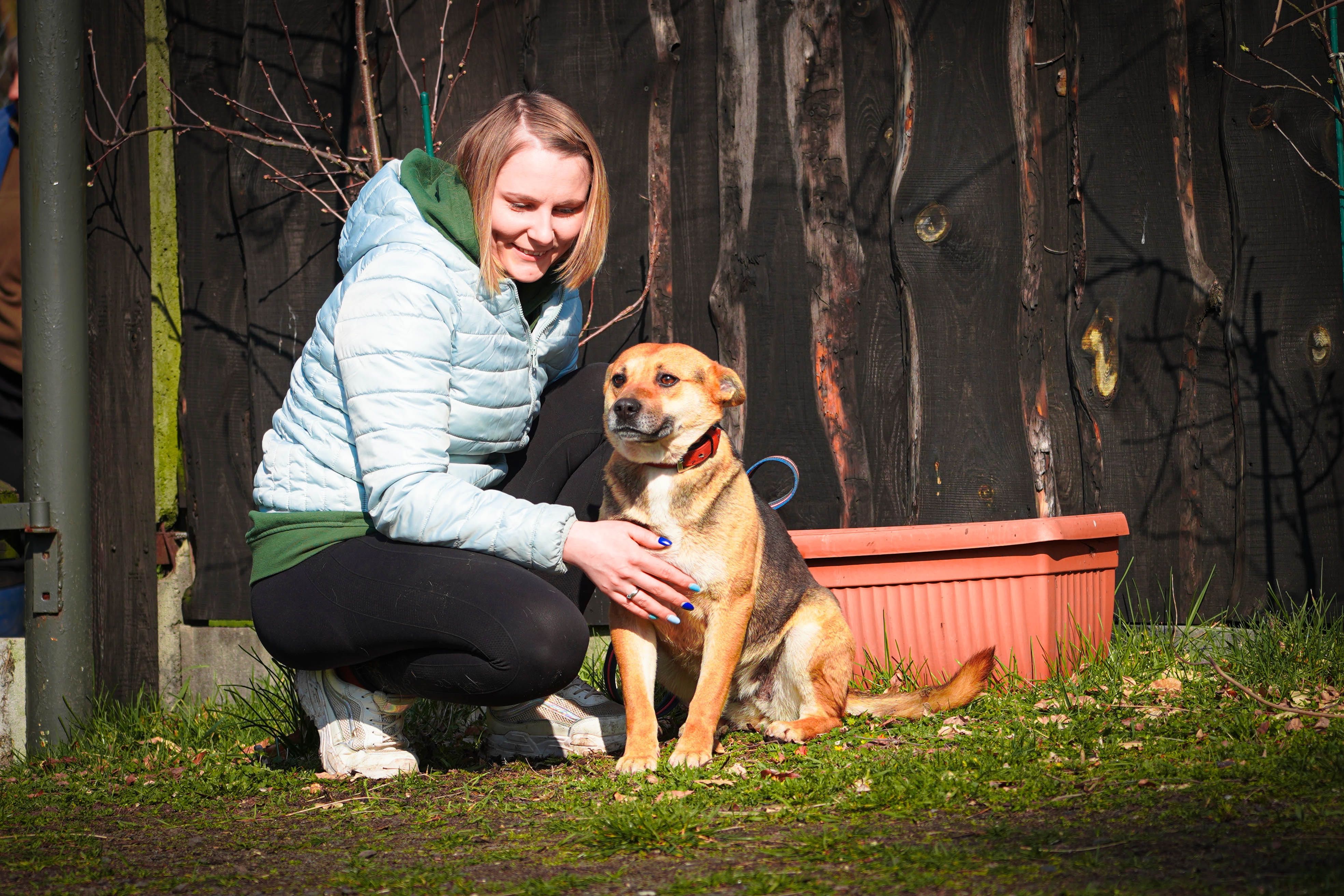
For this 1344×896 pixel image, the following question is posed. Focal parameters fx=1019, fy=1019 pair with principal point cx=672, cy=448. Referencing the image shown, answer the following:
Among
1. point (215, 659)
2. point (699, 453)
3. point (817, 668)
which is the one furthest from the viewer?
point (215, 659)

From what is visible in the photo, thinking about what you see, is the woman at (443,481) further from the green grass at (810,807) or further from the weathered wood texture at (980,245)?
the weathered wood texture at (980,245)

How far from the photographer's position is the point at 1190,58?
3711 mm

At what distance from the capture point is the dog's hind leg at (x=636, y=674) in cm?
282

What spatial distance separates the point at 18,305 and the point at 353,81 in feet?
5.30

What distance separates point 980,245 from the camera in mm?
3828

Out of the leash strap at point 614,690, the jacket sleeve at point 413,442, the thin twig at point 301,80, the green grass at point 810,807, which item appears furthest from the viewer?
the thin twig at point 301,80

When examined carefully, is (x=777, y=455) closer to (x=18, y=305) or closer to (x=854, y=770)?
(x=854, y=770)

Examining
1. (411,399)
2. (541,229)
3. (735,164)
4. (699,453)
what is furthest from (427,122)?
(699,453)

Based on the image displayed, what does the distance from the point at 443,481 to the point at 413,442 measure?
129 millimetres

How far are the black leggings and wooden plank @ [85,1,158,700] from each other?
1.36 metres

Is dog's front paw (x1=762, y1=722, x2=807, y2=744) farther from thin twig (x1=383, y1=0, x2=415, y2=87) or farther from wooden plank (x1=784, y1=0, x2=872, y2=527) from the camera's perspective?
thin twig (x1=383, y1=0, x2=415, y2=87)

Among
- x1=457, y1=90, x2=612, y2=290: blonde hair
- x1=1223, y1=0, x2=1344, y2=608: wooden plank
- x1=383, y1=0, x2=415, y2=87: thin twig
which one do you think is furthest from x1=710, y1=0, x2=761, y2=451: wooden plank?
x1=1223, y1=0, x2=1344, y2=608: wooden plank

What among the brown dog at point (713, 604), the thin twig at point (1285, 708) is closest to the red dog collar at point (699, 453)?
the brown dog at point (713, 604)

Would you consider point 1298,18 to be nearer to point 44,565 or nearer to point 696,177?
point 696,177
